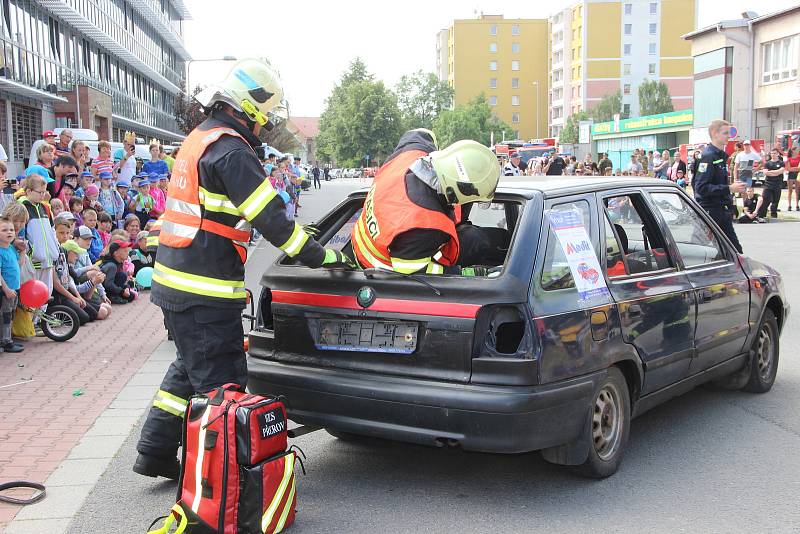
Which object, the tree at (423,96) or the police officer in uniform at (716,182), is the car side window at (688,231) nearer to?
the police officer in uniform at (716,182)

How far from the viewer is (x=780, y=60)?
51.7 meters

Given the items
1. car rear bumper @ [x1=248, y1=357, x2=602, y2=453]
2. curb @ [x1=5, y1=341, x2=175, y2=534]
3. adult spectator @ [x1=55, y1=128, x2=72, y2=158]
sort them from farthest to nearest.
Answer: adult spectator @ [x1=55, y1=128, x2=72, y2=158]
curb @ [x1=5, y1=341, x2=175, y2=534]
car rear bumper @ [x1=248, y1=357, x2=602, y2=453]

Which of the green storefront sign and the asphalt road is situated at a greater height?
the green storefront sign

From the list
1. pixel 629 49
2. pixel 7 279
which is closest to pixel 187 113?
pixel 7 279

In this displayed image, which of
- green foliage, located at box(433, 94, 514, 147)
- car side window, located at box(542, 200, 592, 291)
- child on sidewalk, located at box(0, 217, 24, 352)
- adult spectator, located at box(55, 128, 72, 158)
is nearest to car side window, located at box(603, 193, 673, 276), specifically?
car side window, located at box(542, 200, 592, 291)

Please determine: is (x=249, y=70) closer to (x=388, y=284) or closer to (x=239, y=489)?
(x=388, y=284)

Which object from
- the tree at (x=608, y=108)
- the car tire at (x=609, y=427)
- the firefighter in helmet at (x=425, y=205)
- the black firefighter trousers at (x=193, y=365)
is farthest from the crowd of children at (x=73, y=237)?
the tree at (x=608, y=108)

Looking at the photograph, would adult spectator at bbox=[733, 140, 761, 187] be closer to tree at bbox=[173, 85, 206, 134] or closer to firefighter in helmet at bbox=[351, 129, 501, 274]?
firefighter in helmet at bbox=[351, 129, 501, 274]

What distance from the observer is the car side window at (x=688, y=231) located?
17.5ft

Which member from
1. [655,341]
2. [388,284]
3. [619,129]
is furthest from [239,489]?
[619,129]

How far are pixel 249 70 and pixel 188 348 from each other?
4.56ft

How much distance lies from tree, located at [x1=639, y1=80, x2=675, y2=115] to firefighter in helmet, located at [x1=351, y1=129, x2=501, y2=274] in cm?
11408

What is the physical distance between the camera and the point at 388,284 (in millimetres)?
4301

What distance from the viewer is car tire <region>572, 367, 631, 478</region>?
4366 mm
